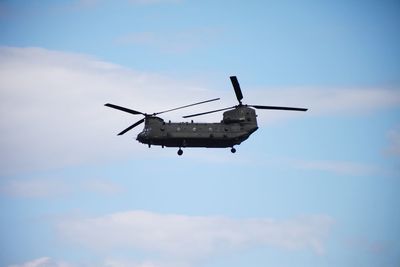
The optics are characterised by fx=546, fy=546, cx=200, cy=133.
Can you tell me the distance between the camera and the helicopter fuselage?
190 ft

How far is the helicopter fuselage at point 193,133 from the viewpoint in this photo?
Result: 57875 mm

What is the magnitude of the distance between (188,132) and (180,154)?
249 centimetres

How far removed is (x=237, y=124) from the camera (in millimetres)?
59656

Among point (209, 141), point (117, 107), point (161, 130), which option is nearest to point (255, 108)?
point (209, 141)

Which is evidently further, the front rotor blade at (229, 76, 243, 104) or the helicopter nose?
the helicopter nose

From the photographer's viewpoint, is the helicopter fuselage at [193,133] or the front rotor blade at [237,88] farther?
the helicopter fuselage at [193,133]

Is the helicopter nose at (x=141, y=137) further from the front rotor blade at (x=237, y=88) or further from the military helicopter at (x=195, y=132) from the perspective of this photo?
the front rotor blade at (x=237, y=88)

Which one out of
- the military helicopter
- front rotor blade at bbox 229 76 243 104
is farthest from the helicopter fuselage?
front rotor blade at bbox 229 76 243 104

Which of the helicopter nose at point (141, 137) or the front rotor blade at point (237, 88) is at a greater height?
the front rotor blade at point (237, 88)

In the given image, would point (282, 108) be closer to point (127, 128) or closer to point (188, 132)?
point (188, 132)

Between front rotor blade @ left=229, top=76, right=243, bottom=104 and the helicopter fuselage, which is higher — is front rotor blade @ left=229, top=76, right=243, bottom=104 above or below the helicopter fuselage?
above

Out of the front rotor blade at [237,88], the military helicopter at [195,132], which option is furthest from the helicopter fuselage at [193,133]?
the front rotor blade at [237,88]

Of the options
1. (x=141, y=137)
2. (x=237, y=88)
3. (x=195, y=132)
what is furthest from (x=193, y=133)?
(x=237, y=88)

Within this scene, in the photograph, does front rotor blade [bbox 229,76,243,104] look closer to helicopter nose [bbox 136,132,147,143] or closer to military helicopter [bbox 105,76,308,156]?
military helicopter [bbox 105,76,308,156]
